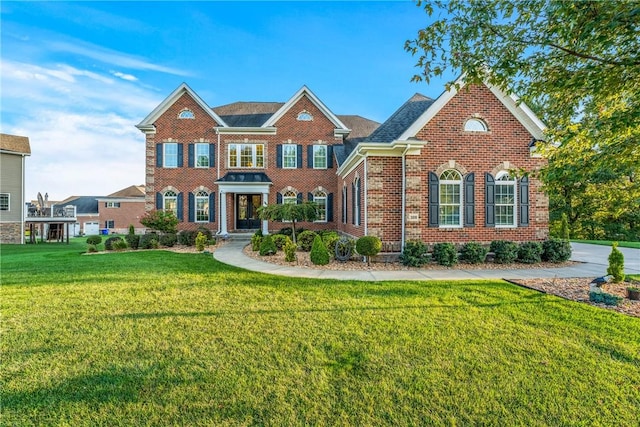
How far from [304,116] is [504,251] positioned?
14136 millimetres

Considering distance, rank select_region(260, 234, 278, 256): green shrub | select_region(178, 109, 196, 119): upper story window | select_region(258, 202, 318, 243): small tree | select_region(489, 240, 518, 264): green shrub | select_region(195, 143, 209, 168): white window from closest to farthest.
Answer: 1. select_region(489, 240, 518, 264): green shrub
2. select_region(260, 234, 278, 256): green shrub
3. select_region(258, 202, 318, 243): small tree
4. select_region(178, 109, 196, 119): upper story window
5. select_region(195, 143, 209, 168): white window

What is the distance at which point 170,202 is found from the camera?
60.4 ft

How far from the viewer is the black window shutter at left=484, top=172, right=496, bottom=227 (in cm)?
1028

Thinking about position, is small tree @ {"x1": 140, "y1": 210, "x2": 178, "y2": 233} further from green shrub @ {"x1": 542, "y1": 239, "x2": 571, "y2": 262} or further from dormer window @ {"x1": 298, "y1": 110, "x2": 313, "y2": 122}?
green shrub @ {"x1": 542, "y1": 239, "x2": 571, "y2": 262}

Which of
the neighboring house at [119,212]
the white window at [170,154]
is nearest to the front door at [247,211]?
the white window at [170,154]

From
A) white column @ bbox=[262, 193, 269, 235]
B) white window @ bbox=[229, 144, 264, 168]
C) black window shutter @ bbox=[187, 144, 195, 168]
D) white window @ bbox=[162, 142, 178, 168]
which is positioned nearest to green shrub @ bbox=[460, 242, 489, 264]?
white column @ bbox=[262, 193, 269, 235]

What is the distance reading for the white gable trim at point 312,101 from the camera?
18547 millimetres

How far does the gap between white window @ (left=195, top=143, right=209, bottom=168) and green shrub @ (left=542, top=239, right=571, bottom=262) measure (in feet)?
60.6

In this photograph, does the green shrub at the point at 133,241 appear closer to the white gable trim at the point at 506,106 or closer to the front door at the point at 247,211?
the front door at the point at 247,211

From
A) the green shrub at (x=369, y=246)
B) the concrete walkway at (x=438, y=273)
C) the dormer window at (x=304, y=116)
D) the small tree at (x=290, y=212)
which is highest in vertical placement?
the dormer window at (x=304, y=116)

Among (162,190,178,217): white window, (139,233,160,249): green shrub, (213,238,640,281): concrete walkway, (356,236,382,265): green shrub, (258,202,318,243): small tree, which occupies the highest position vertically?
(162,190,178,217): white window

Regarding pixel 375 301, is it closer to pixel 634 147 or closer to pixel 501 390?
pixel 501 390

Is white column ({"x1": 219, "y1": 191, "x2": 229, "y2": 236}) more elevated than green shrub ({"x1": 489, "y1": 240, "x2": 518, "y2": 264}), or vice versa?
white column ({"x1": 219, "y1": 191, "x2": 229, "y2": 236})

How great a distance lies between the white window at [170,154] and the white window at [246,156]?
11.5 ft
